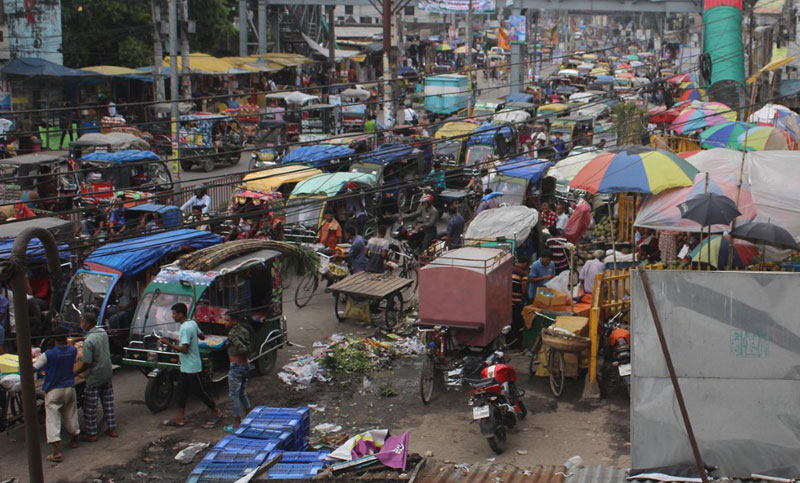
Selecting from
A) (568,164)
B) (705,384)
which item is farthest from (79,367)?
(568,164)

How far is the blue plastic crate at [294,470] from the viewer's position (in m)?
7.86

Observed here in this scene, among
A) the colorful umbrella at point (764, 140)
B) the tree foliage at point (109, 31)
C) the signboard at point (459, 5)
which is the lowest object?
the colorful umbrella at point (764, 140)

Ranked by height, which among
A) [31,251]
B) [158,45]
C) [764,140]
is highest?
[158,45]

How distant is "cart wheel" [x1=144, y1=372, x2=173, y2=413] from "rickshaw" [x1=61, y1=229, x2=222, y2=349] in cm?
146

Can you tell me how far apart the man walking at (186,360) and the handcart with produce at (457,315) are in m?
2.82

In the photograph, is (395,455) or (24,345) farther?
(395,455)

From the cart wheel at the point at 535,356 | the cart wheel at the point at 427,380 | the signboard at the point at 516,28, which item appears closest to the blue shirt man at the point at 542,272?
the cart wheel at the point at 535,356

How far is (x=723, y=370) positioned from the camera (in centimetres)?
→ 725

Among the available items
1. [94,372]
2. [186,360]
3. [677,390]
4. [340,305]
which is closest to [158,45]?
[340,305]

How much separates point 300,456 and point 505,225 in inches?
314

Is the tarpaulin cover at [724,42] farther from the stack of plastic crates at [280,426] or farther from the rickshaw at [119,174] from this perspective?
the stack of plastic crates at [280,426]

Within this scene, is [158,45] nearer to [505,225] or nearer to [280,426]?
[505,225]

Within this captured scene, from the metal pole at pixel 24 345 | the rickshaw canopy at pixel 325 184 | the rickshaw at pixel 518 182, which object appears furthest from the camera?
the rickshaw at pixel 518 182

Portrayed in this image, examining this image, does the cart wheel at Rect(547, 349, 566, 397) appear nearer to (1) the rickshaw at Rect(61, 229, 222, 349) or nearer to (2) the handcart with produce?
(2) the handcart with produce
